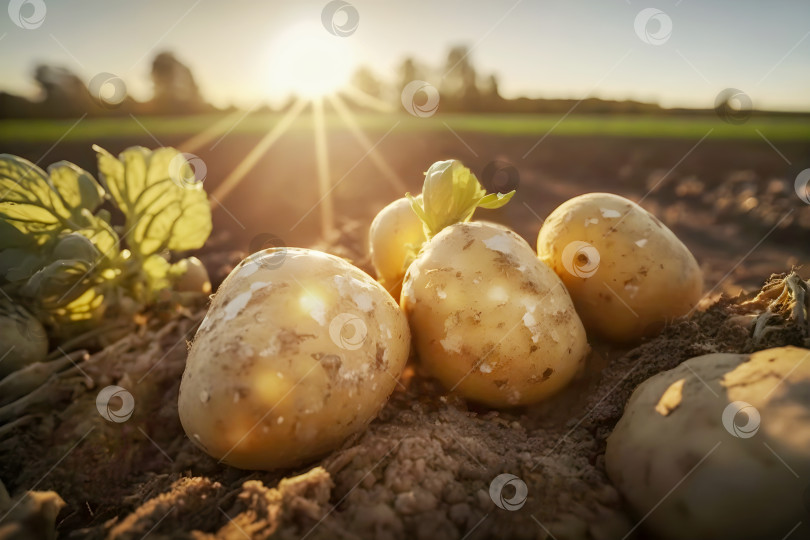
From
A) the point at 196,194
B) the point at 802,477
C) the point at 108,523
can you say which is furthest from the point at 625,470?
the point at 196,194

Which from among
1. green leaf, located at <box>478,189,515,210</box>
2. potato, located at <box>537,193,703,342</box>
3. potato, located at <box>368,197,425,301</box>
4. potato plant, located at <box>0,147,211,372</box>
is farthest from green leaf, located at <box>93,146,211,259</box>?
potato, located at <box>537,193,703,342</box>

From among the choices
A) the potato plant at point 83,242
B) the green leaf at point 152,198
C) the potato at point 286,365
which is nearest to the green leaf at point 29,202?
the potato plant at point 83,242

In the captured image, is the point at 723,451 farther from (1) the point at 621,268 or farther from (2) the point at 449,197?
(2) the point at 449,197

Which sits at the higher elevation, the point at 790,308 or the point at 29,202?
the point at 29,202

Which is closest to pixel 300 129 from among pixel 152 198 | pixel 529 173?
pixel 529 173

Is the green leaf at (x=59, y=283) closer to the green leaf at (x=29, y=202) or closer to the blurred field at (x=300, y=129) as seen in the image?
the green leaf at (x=29, y=202)

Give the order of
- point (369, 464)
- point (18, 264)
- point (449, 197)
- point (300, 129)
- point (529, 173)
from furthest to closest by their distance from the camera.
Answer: point (300, 129)
point (529, 173)
point (18, 264)
point (449, 197)
point (369, 464)
